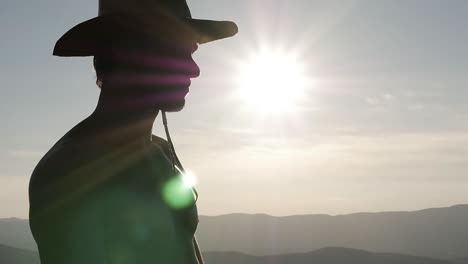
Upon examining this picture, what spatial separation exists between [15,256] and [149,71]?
210 feet

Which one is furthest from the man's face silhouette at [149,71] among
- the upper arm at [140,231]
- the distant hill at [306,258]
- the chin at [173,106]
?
the distant hill at [306,258]

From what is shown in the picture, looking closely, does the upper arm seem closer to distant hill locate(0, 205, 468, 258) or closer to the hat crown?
the hat crown

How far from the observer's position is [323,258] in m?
66.8

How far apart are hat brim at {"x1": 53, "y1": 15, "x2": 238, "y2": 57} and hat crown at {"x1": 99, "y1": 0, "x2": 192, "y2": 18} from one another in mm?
46

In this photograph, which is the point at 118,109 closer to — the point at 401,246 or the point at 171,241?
the point at 171,241

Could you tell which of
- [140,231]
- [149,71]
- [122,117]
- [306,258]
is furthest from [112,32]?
[306,258]

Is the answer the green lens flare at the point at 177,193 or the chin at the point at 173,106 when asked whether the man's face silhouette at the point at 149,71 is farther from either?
the green lens flare at the point at 177,193

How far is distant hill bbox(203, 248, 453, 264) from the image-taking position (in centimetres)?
6450

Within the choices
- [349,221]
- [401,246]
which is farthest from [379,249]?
[349,221]

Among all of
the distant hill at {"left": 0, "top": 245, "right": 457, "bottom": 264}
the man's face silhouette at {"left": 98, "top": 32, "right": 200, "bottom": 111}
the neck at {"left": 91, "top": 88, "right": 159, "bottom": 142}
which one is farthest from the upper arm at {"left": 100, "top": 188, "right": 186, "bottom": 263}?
the distant hill at {"left": 0, "top": 245, "right": 457, "bottom": 264}

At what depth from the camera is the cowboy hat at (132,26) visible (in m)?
2.30

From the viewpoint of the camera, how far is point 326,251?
7012cm

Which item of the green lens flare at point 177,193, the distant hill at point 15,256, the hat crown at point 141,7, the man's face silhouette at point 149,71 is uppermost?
the hat crown at point 141,7

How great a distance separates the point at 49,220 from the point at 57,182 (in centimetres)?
12
